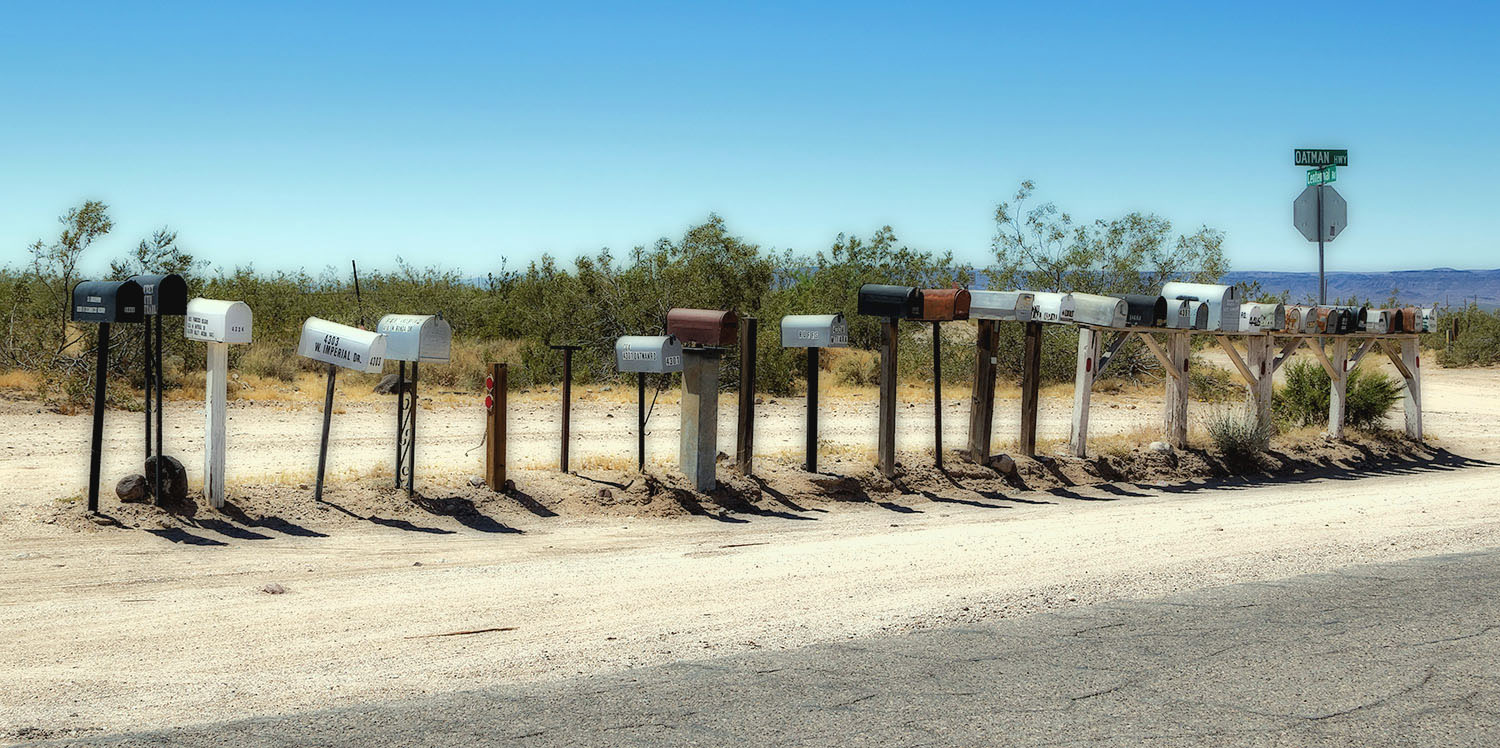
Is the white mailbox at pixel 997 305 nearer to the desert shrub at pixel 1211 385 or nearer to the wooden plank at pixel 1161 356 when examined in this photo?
the wooden plank at pixel 1161 356

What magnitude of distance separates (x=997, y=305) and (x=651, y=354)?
408 cm

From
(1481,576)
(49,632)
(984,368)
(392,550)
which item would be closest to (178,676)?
(49,632)

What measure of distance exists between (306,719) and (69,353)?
18224 millimetres

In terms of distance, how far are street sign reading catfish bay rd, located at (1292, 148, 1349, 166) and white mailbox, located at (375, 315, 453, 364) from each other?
12559mm

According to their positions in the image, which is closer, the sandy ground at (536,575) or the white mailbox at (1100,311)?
the sandy ground at (536,575)

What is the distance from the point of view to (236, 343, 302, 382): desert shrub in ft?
75.3

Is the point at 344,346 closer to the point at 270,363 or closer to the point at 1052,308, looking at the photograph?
the point at 1052,308

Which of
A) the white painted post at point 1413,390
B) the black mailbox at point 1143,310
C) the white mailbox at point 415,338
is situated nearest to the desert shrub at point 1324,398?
the white painted post at point 1413,390

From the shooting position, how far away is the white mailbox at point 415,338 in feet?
32.1

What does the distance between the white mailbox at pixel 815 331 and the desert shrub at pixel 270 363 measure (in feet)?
46.0

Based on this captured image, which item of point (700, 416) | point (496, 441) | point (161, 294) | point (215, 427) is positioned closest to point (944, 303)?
point (700, 416)

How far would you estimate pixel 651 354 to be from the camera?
11.0 meters

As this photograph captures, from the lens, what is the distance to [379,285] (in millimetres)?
33812

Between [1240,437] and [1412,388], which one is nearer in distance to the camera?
[1240,437]
